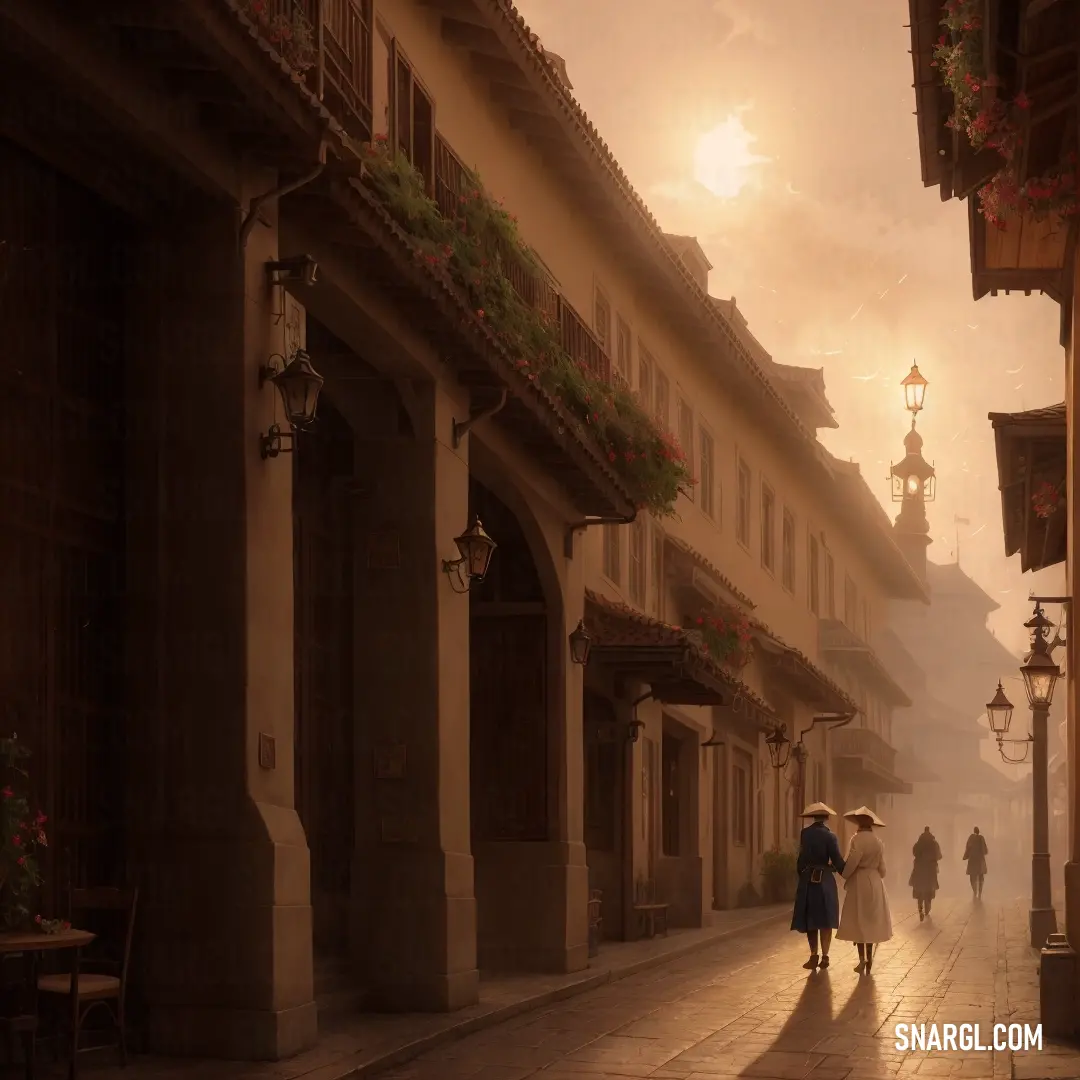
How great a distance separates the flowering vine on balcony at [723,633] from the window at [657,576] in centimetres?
60

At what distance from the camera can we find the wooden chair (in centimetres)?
973

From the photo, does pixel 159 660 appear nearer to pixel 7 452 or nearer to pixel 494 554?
pixel 7 452

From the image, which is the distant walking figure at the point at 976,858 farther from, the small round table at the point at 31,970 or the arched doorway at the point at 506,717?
the small round table at the point at 31,970

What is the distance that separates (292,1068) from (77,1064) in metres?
1.24

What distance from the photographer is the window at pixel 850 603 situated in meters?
48.3

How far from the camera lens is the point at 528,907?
18.7 m

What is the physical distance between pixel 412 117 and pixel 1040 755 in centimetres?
1195

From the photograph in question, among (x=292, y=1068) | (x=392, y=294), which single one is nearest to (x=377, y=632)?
(x=392, y=294)

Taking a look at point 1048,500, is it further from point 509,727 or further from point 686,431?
point 686,431

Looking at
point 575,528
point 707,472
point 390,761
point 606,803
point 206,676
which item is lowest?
point 606,803

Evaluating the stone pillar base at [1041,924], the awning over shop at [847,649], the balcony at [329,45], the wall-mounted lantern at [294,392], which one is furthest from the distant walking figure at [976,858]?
the wall-mounted lantern at [294,392]

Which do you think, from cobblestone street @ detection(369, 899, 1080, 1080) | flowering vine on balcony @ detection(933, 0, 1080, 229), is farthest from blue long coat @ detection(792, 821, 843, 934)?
flowering vine on balcony @ detection(933, 0, 1080, 229)

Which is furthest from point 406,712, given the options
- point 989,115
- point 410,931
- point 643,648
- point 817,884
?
point 643,648

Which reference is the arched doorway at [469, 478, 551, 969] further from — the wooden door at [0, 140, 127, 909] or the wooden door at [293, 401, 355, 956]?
the wooden door at [0, 140, 127, 909]
